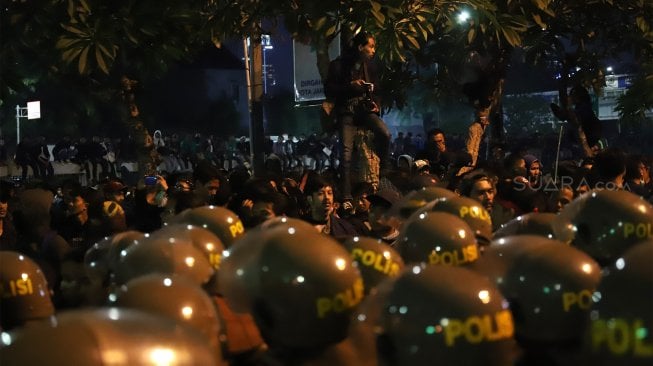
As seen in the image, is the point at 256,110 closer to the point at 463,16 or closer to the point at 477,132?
the point at 477,132

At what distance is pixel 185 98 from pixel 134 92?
1493 inches

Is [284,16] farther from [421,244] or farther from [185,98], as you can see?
[185,98]

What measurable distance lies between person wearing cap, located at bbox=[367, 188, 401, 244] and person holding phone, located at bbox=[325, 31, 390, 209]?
5.01 feet

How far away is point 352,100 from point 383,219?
2563 millimetres

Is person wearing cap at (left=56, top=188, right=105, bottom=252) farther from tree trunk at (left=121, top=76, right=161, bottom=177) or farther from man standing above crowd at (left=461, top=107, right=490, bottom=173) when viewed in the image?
man standing above crowd at (left=461, top=107, right=490, bottom=173)

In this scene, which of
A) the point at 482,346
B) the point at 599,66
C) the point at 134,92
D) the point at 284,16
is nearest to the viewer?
the point at 482,346

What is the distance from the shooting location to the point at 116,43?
693cm

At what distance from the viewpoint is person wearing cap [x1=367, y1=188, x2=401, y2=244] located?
21.5 ft

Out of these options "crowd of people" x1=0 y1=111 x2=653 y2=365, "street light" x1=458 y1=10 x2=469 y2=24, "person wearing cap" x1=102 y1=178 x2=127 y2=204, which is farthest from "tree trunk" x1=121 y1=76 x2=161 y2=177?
"street light" x1=458 y1=10 x2=469 y2=24

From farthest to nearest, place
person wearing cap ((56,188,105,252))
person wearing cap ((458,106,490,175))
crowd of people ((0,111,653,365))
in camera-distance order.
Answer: person wearing cap ((458,106,490,175)), person wearing cap ((56,188,105,252)), crowd of people ((0,111,653,365))

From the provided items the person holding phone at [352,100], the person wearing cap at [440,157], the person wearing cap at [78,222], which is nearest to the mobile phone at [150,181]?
the person wearing cap at [78,222]

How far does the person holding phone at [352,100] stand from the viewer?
895 centimetres

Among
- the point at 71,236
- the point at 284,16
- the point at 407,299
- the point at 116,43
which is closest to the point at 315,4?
the point at 284,16

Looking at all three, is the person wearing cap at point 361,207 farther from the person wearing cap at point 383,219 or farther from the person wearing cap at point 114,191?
the person wearing cap at point 114,191
